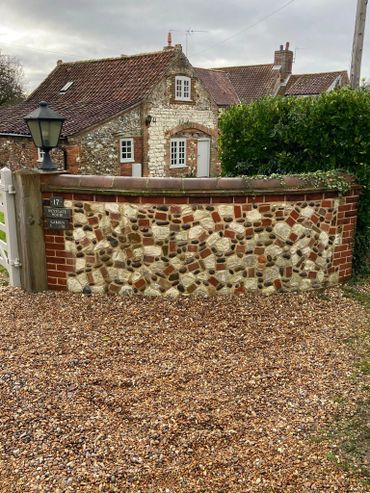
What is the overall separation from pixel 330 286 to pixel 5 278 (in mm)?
4808

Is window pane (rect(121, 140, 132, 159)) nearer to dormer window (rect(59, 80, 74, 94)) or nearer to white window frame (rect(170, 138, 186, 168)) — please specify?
white window frame (rect(170, 138, 186, 168))

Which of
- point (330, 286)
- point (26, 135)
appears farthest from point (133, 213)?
point (26, 135)

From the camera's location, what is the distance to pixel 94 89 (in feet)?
69.8

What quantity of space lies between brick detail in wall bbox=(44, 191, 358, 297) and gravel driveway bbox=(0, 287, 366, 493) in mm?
273

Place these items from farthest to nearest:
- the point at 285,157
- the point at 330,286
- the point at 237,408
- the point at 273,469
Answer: the point at 285,157 → the point at 330,286 → the point at 237,408 → the point at 273,469

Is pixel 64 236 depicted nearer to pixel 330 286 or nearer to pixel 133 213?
pixel 133 213

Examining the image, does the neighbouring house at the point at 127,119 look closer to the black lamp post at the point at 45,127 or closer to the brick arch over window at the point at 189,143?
the brick arch over window at the point at 189,143

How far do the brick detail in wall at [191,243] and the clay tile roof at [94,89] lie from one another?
12.0 meters

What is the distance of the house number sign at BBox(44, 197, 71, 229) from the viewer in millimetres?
5637

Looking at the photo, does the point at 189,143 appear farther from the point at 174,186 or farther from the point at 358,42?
the point at 174,186

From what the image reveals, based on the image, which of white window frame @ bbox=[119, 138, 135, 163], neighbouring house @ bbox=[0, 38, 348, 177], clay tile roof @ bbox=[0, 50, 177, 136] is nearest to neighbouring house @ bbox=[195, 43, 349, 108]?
neighbouring house @ bbox=[0, 38, 348, 177]

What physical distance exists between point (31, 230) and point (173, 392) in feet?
10.3

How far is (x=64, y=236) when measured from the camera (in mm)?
5738

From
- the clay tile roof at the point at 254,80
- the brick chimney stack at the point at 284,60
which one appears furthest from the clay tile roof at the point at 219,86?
the brick chimney stack at the point at 284,60
